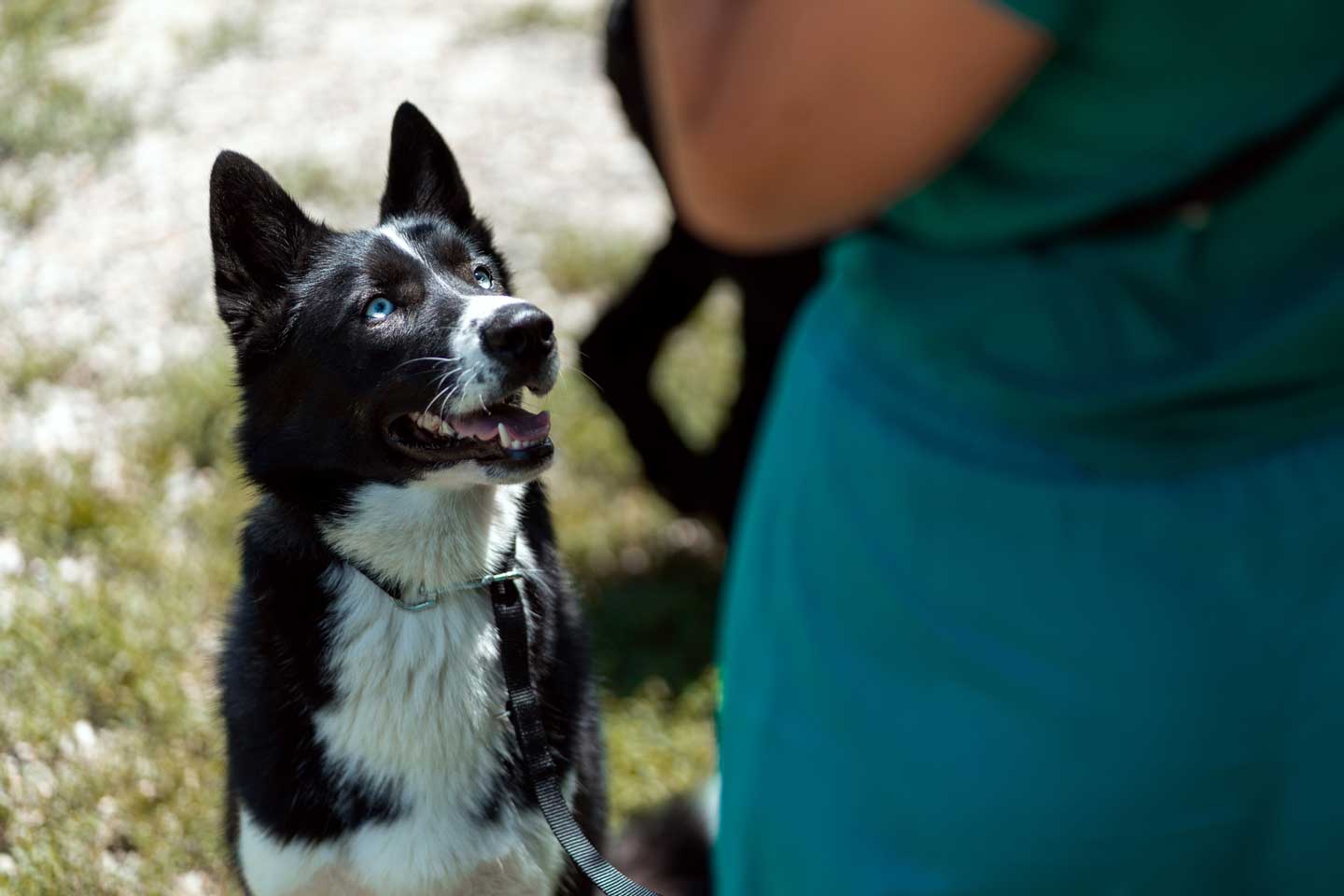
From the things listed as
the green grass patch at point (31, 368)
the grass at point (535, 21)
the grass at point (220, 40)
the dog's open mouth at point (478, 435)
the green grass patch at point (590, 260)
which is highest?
the dog's open mouth at point (478, 435)

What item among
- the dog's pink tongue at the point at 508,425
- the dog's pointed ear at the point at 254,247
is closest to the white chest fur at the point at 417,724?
the dog's pink tongue at the point at 508,425

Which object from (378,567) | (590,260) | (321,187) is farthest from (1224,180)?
(321,187)

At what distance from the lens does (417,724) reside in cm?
235

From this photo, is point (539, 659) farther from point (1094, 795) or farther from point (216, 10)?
point (216, 10)

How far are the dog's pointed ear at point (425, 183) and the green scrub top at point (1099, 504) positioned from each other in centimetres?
163

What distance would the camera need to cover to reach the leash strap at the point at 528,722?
2.19 metres

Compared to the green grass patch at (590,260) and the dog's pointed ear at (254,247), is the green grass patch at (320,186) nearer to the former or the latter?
the green grass patch at (590,260)

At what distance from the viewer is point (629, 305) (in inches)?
157

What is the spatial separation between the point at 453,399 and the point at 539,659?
51 cm

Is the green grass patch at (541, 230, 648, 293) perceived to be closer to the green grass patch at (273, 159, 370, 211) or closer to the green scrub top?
the green grass patch at (273, 159, 370, 211)

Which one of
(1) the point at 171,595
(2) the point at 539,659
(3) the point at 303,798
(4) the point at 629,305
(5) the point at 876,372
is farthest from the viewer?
(4) the point at 629,305

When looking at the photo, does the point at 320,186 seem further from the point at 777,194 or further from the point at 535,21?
the point at 777,194

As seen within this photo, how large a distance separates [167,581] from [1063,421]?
313cm

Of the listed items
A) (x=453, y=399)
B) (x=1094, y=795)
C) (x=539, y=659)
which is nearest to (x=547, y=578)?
(x=539, y=659)
